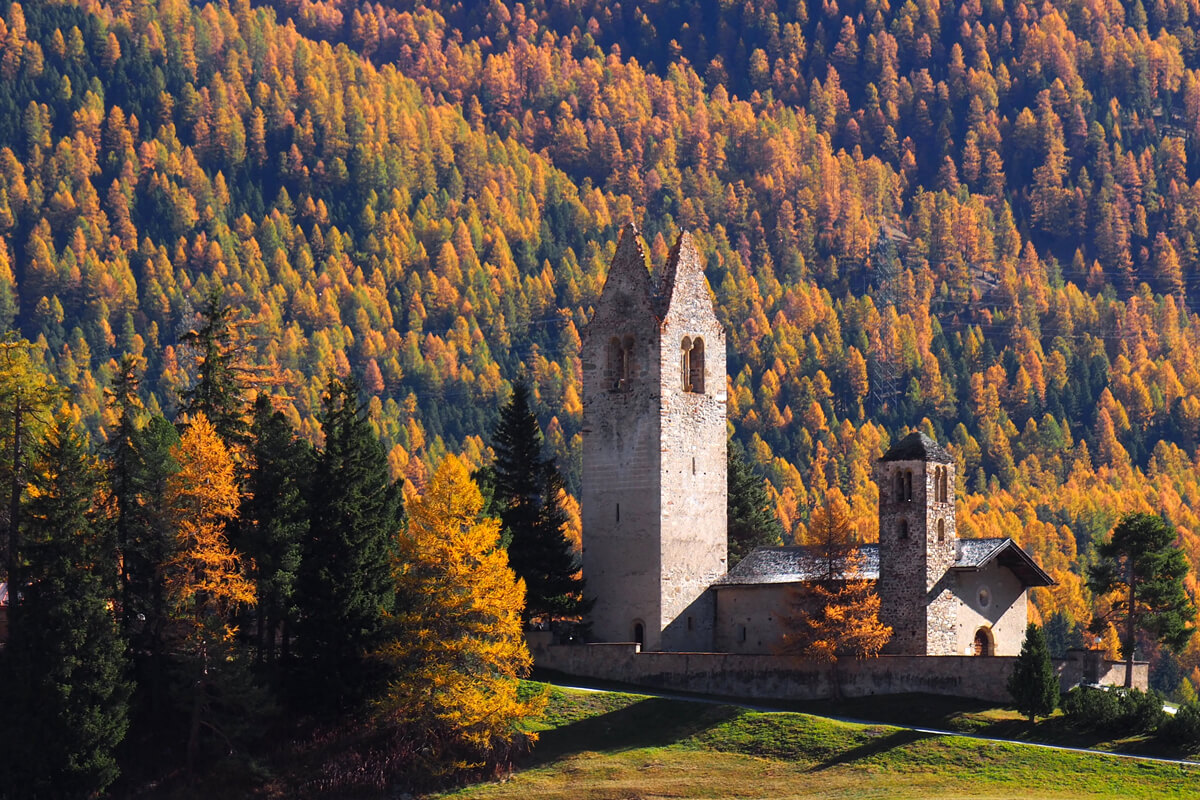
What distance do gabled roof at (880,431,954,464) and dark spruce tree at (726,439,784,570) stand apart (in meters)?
21.4

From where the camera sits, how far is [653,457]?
307ft

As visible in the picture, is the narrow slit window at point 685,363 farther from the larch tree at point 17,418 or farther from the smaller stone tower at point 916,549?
the larch tree at point 17,418

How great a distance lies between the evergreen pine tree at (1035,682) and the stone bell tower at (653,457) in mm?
19281

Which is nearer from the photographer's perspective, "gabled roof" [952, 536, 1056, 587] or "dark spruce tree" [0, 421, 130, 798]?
"dark spruce tree" [0, 421, 130, 798]

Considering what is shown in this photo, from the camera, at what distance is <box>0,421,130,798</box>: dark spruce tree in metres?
76.2

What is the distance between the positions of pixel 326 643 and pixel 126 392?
1569cm

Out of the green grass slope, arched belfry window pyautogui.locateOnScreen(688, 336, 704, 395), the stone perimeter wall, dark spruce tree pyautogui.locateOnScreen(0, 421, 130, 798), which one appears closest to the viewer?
the green grass slope

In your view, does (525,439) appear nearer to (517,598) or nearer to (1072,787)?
(517,598)

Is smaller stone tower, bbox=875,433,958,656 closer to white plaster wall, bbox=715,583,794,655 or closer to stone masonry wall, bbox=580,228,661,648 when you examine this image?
white plaster wall, bbox=715,583,794,655

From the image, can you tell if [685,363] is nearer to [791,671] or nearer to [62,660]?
[791,671]

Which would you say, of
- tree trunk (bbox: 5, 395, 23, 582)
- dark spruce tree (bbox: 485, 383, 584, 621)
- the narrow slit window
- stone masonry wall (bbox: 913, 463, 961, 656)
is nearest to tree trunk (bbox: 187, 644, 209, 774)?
tree trunk (bbox: 5, 395, 23, 582)

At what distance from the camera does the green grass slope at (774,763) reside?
71250 millimetres

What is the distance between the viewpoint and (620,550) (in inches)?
3691

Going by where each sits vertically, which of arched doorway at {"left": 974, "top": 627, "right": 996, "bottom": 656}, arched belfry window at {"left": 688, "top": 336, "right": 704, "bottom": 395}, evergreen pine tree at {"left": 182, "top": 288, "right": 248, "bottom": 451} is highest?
arched belfry window at {"left": 688, "top": 336, "right": 704, "bottom": 395}
